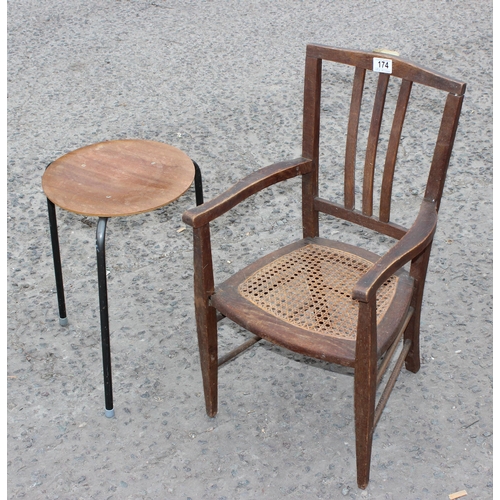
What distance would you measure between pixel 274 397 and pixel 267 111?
2.21 meters

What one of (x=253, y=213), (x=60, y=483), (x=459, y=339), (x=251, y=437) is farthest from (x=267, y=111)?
(x=60, y=483)

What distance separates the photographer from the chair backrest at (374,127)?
74.2 inches

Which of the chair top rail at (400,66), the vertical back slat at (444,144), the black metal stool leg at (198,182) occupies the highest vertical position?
the chair top rail at (400,66)

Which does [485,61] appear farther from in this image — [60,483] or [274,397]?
[60,483]

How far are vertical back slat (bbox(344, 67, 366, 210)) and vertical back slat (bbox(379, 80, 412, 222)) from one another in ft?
0.36

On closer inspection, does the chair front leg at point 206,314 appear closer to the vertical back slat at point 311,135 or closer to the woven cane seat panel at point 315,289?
the woven cane seat panel at point 315,289

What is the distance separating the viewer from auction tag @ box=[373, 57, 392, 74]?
76.5 inches

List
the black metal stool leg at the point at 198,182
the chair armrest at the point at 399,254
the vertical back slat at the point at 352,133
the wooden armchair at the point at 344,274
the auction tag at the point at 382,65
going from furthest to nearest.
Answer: the black metal stool leg at the point at 198,182 → the vertical back slat at the point at 352,133 → the auction tag at the point at 382,65 → the wooden armchair at the point at 344,274 → the chair armrest at the point at 399,254

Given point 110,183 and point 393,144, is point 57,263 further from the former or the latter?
point 393,144

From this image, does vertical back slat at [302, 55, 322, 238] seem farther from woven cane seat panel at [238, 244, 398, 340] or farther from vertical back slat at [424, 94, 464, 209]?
vertical back slat at [424, 94, 464, 209]

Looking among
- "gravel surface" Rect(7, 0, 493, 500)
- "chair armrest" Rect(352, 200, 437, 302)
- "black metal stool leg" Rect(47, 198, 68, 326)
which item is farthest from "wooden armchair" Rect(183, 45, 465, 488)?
"black metal stool leg" Rect(47, 198, 68, 326)

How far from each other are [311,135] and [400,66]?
37 cm

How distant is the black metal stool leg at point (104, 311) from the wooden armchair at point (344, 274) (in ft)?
0.90

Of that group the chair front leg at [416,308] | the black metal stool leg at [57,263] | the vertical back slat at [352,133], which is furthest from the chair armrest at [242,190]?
the black metal stool leg at [57,263]
